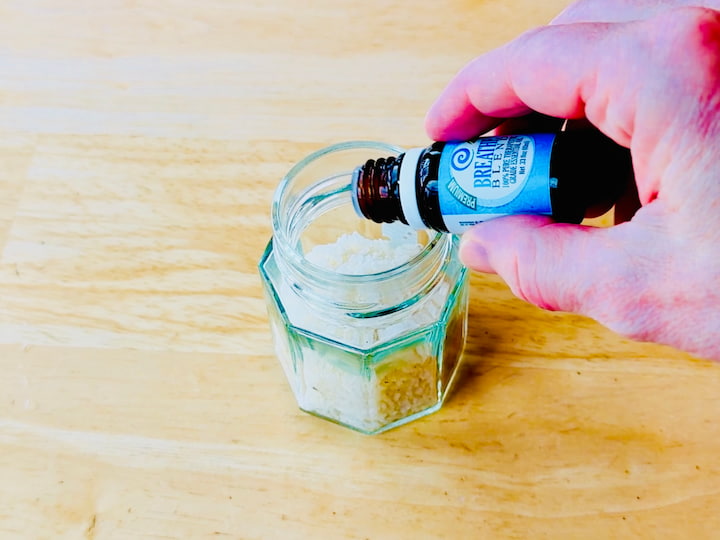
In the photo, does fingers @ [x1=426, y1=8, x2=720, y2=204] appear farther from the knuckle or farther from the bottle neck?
the bottle neck

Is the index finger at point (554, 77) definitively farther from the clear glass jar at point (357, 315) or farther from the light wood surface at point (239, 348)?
the light wood surface at point (239, 348)

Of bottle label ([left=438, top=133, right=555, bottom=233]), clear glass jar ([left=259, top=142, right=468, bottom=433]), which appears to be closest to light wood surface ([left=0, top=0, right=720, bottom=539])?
clear glass jar ([left=259, top=142, right=468, bottom=433])

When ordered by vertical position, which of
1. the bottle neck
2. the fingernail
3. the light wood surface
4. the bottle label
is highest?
the bottle label

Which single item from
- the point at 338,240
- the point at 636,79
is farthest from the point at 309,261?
the point at 636,79

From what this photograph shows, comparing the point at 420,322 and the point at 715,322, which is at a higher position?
the point at 715,322

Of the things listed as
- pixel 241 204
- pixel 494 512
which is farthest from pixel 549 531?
pixel 241 204

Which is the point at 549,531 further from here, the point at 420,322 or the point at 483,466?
the point at 420,322

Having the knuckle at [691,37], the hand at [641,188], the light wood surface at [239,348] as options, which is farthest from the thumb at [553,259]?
the light wood surface at [239,348]
